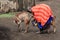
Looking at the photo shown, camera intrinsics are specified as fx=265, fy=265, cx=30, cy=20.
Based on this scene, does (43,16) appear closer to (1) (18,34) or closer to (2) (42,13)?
(2) (42,13)

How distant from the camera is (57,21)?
1005 cm

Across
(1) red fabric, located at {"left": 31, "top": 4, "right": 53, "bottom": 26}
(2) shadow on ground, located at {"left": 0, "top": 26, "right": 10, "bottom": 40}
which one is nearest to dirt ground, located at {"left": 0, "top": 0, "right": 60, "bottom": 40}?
(2) shadow on ground, located at {"left": 0, "top": 26, "right": 10, "bottom": 40}

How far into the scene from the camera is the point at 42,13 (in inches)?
324

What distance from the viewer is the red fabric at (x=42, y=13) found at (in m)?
8.16

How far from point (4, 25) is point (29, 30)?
1.07 metres

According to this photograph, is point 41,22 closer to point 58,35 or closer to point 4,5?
point 58,35

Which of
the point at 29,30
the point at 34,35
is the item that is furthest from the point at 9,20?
the point at 34,35

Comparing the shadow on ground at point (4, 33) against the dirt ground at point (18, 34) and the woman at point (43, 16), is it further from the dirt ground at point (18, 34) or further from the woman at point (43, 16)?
the woman at point (43, 16)

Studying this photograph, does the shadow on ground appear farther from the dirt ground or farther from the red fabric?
the red fabric

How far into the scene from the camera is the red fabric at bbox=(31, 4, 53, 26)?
8.16 m

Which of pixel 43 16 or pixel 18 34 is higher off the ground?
pixel 43 16

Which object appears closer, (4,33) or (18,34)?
(18,34)

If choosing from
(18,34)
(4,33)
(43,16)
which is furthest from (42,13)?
(4,33)

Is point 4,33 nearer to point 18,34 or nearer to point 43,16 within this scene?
point 18,34
